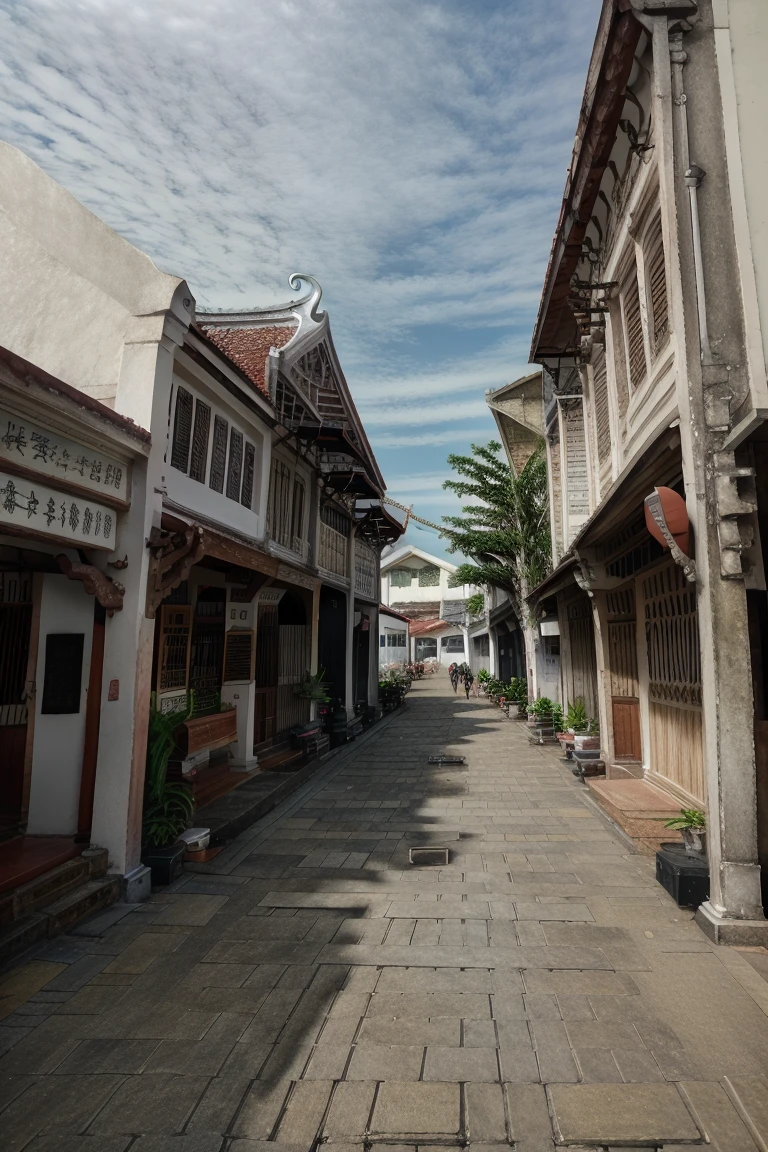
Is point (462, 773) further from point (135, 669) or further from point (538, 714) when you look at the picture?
point (135, 669)


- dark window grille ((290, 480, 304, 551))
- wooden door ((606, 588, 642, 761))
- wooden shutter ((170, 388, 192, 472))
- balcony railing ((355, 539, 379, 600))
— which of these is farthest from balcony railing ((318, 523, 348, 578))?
wooden door ((606, 588, 642, 761))

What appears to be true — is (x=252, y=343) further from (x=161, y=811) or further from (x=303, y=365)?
(x=161, y=811)

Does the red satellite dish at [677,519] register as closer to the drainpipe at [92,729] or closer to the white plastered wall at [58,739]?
the drainpipe at [92,729]

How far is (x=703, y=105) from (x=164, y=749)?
28.0 feet

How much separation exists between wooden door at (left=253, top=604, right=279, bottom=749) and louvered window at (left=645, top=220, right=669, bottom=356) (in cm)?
821

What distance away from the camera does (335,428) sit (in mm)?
Answer: 12984

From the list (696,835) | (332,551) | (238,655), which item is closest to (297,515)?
(332,551)

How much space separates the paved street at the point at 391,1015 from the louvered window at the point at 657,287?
6.08 metres

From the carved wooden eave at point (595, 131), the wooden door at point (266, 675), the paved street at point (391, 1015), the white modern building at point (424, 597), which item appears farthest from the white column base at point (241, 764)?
the white modern building at point (424, 597)

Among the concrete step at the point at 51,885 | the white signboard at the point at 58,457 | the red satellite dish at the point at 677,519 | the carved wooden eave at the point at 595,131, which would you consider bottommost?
the concrete step at the point at 51,885

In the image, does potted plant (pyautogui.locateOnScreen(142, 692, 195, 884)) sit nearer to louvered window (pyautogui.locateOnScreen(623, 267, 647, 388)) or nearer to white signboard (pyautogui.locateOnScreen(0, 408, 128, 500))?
white signboard (pyautogui.locateOnScreen(0, 408, 128, 500))

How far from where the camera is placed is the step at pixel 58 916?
16.5 feet

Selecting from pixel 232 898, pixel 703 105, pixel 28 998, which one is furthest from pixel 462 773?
pixel 703 105

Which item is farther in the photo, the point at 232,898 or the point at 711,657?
the point at 232,898
